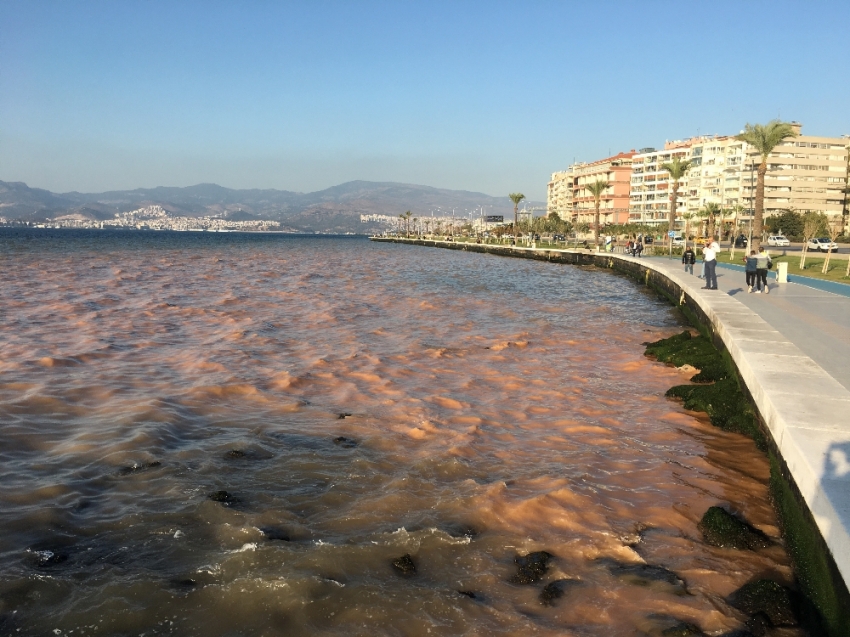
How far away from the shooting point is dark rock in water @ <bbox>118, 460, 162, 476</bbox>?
7832 mm

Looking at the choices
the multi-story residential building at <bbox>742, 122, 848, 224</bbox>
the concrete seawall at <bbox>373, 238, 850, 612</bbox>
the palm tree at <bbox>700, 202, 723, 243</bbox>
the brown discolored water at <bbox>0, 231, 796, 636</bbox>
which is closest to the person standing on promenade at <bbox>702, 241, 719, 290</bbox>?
the concrete seawall at <bbox>373, 238, 850, 612</bbox>

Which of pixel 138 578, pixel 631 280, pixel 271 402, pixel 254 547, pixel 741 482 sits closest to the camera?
pixel 138 578

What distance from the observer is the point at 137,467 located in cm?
798

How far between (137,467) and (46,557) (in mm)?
2140

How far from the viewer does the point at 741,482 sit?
7812 mm

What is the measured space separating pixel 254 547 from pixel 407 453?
2.99 metres

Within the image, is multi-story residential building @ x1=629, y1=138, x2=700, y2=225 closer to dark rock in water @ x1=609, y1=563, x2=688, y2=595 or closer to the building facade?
the building facade

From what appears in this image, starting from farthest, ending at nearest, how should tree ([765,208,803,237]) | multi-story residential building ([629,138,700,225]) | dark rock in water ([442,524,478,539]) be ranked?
1. multi-story residential building ([629,138,700,225])
2. tree ([765,208,803,237])
3. dark rock in water ([442,524,478,539])

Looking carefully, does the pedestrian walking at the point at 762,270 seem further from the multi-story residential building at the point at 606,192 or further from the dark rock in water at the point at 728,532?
the multi-story residential building at the point at 606,192

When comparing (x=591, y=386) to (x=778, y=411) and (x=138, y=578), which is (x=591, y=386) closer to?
(x=778, y=411)

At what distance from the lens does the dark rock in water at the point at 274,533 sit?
6317mm

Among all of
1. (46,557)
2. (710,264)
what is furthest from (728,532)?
(710,264)

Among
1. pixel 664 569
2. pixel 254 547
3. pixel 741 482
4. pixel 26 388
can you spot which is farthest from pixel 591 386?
pixel 26 388

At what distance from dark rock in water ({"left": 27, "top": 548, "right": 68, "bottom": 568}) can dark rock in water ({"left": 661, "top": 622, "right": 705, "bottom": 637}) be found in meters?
5.00
